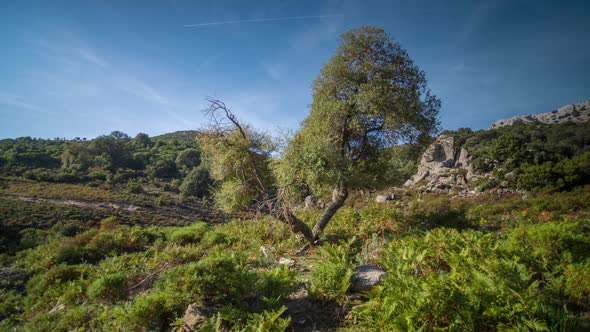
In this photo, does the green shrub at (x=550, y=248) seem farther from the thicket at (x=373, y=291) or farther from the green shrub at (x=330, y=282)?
the green shrub at (x=330, y=282)

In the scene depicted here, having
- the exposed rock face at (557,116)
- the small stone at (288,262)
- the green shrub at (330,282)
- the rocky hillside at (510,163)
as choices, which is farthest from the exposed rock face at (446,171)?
the exposed rock face at (557,116)

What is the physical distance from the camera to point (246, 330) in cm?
345

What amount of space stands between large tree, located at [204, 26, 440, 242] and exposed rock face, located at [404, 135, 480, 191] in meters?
21.4

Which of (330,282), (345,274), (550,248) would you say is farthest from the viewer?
(550,248)

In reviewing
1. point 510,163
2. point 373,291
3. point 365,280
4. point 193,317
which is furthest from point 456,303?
point 510,163

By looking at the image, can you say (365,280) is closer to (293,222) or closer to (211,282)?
(211,282)

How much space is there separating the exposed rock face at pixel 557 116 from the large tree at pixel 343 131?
234 ft

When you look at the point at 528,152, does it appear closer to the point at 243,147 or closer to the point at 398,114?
the point at 398,114

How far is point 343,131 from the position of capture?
9727 millimetres

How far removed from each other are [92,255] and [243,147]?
1000 cm

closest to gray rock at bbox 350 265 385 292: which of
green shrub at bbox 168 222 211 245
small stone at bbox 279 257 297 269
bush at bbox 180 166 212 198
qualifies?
small stone at bbox 279 257 297 269

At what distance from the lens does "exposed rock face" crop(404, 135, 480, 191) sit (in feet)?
101

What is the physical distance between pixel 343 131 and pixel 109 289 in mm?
8584

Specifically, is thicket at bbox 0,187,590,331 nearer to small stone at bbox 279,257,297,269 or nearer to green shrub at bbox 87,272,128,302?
green shrub at bbox 87,272,128,302
